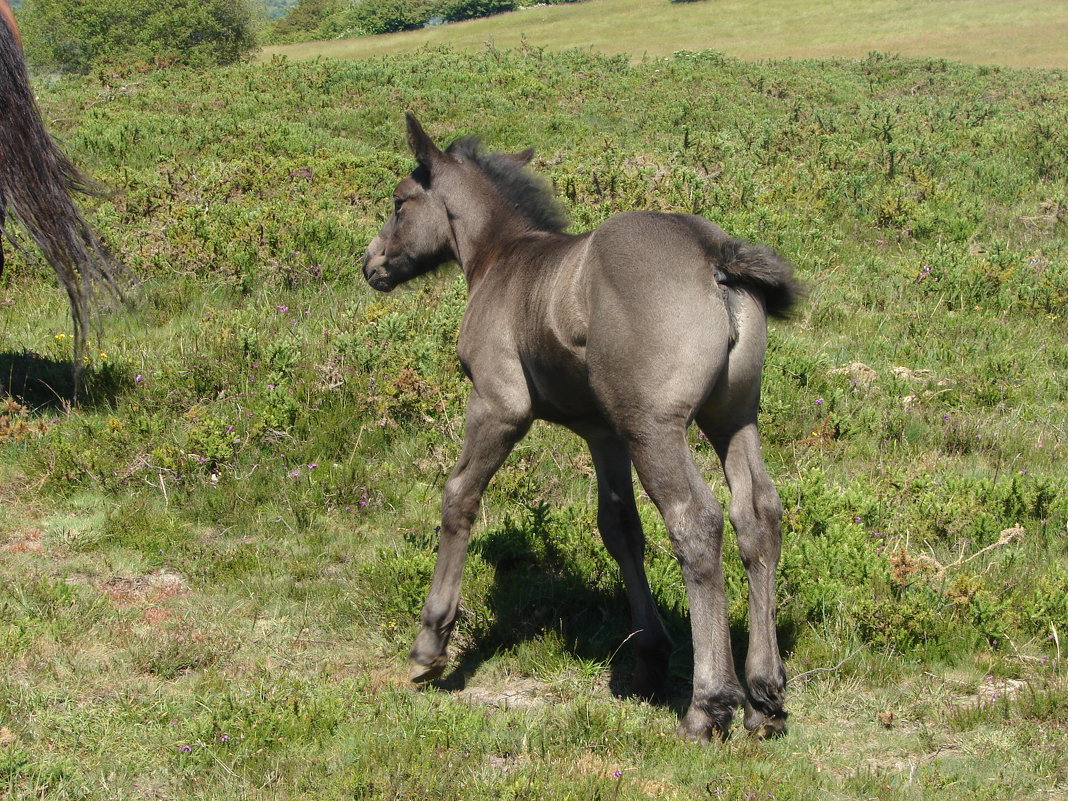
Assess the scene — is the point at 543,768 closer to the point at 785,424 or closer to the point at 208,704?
the point at 208,704

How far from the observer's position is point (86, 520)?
623 cm

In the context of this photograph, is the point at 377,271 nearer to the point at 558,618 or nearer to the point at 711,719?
the point at 558,618

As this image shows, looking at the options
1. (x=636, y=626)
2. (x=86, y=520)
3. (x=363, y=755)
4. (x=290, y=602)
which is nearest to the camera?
(x=363, y=755)

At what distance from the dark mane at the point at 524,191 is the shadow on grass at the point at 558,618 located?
1.64 meters

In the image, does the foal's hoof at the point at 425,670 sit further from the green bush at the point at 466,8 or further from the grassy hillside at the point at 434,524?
the green bush at the point at 466,8

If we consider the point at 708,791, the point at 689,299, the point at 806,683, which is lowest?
the point at 806,683

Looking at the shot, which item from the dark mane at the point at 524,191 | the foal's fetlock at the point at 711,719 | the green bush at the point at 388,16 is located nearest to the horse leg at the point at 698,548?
the foal's fetlock at the point at 711,719

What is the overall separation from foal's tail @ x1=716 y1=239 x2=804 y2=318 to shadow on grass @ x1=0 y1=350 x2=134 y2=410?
199 inches

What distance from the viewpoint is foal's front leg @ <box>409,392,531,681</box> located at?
4.70 m

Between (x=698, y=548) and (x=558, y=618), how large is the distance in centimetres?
159

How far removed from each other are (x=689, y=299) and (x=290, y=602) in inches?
110

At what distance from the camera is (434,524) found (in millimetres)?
6262

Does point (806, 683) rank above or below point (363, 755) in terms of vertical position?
below

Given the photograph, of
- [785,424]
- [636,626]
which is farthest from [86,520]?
[785,424]
